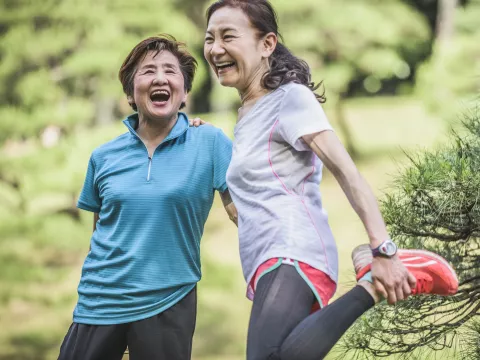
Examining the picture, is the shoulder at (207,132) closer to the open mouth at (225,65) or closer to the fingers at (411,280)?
the open mouth at (225,65)

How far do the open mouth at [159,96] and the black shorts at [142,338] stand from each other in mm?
378

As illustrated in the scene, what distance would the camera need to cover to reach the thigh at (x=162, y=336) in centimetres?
149

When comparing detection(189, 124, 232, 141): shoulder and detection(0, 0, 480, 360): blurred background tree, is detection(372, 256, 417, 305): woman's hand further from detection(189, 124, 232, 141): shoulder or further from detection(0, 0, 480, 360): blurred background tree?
detection(0, 0, 480, 360): blurred background tree

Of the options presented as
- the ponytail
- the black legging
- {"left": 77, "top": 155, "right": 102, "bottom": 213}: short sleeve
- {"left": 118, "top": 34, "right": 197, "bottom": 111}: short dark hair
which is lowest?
the black legging

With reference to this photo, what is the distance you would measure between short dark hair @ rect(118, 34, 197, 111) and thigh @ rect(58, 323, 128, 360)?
458mm

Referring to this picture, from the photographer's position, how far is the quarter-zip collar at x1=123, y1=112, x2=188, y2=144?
157cm

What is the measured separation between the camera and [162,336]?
1498mm

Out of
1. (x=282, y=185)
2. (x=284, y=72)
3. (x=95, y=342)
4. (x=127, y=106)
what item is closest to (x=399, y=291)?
(x=282, y=185)

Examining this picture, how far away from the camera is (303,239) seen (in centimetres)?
123

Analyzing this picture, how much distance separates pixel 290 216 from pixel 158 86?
0.46 m

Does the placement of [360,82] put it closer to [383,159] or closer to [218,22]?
[383,159]

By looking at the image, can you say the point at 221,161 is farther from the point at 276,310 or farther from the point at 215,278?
the point at 215,278

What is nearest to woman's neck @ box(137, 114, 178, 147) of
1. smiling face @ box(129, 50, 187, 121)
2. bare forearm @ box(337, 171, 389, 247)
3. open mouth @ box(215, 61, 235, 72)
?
smiling face @ box(129, 50, 187, 121)

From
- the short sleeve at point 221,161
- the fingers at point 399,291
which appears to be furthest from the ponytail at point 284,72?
the fingers at point 399,291
